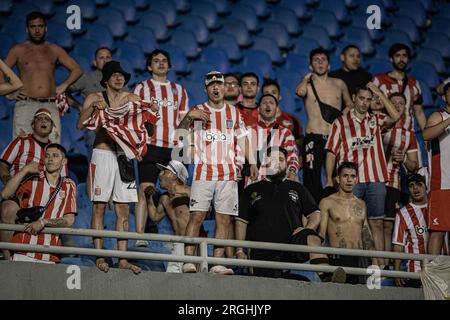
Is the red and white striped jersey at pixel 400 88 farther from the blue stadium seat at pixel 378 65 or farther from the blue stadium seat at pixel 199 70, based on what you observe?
the blue stadium seat at pixel 199 70

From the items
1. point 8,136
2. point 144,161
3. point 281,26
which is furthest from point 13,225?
point 281,26

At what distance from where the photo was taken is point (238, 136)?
10.2m

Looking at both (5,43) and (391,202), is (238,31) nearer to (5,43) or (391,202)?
(5,43)

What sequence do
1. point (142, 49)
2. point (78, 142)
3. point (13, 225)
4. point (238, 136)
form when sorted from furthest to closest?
1. point (142, 49)
2. point (78, 142)
3. point (238, 136)
4. point (13, 225)

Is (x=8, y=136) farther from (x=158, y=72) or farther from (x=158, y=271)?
(x=158, y=271)

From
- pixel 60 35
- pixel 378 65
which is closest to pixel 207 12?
pixel 60 35

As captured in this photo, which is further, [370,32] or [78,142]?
[370,32]

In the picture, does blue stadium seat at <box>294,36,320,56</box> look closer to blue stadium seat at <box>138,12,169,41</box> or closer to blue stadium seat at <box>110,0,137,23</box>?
blue stadium seat at <box>138,12,169,41</box>

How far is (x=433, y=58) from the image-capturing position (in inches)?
529

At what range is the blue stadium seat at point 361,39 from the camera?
1356cm

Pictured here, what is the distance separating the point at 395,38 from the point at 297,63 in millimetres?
1181

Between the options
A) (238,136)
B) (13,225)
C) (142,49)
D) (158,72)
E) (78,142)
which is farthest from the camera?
(142,49)

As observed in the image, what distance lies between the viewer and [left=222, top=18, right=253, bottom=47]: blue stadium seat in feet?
43.8

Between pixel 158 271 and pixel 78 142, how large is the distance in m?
2.28
